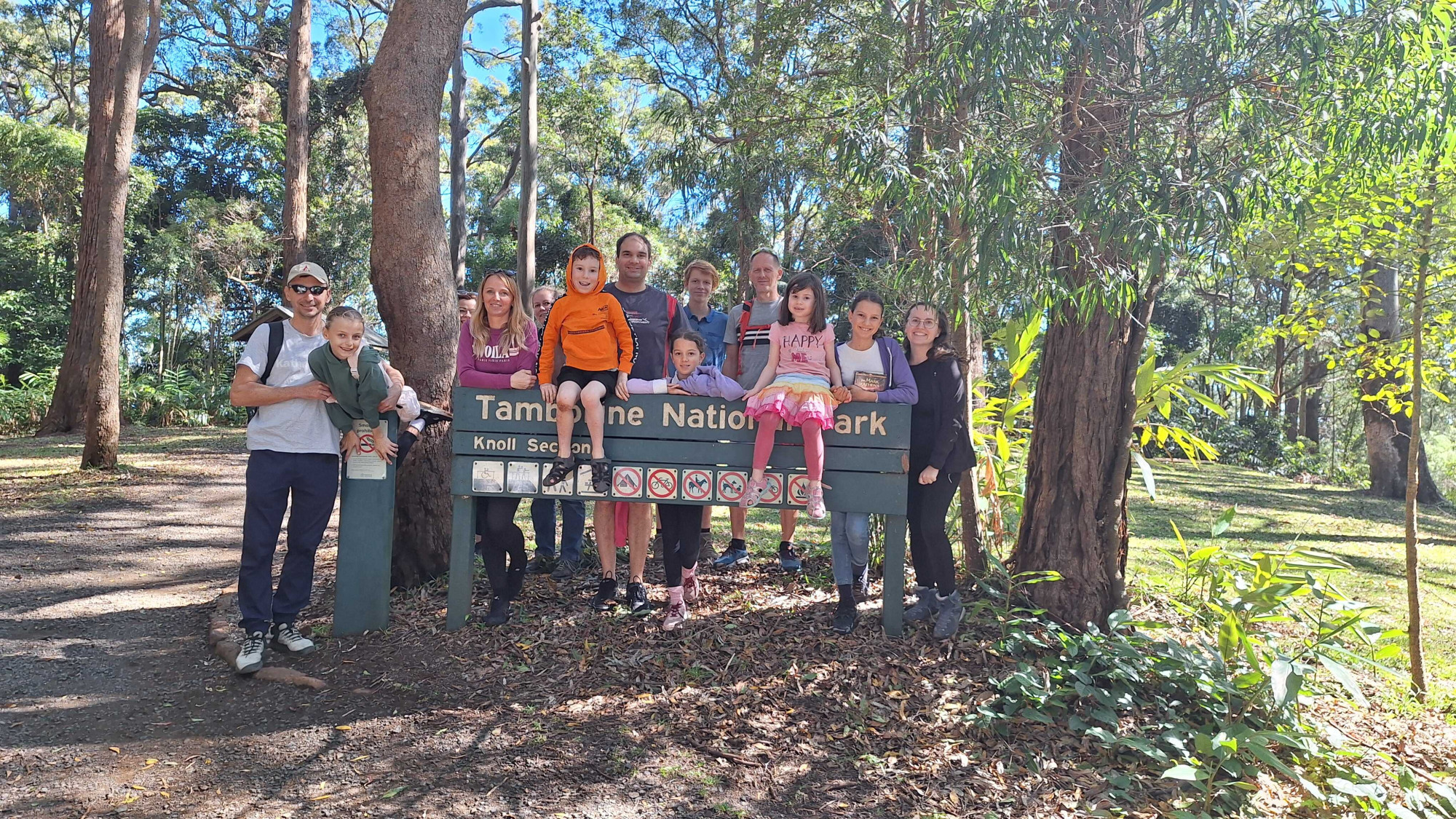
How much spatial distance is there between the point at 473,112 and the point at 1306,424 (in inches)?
1048

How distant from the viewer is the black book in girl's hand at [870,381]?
4.59m

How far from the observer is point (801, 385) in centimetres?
443

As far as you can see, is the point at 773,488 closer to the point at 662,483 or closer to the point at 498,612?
the point at 662,483

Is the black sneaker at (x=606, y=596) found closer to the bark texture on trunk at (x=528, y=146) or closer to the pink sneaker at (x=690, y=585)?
the pink sneaker at (x=690, y=585)

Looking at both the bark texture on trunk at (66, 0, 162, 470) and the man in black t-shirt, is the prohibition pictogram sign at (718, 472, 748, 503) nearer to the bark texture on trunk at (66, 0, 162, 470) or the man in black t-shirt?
the man in black t-shirt

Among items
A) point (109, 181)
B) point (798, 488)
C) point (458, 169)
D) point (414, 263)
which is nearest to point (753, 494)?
point (798, 488)

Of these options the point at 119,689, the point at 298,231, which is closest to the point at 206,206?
the point at 298,231

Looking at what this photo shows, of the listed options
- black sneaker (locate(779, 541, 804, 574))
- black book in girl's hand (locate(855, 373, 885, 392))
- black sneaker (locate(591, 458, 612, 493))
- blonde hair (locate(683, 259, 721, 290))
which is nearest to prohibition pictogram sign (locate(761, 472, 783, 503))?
black book in girl's hand (locate(855, 373, 885, 392))

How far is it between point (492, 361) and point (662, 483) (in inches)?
45.5

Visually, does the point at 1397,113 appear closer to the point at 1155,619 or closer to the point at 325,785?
the point at 1155,619

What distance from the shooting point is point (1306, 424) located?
2503cm

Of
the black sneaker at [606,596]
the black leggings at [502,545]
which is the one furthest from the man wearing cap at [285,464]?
the black sneaker at [606,596]

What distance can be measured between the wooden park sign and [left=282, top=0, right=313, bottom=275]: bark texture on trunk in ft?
39.0

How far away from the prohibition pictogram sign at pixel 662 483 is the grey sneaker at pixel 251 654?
196cm
